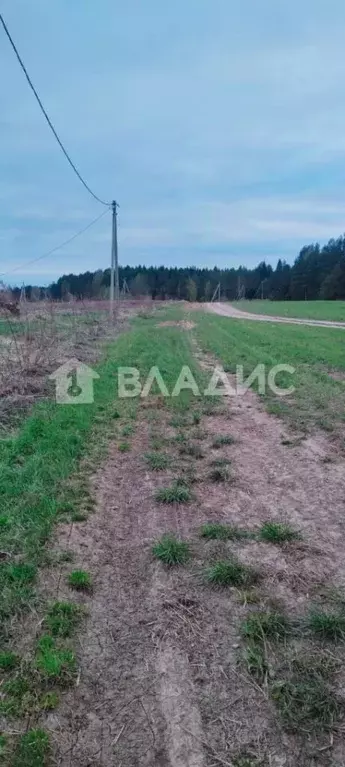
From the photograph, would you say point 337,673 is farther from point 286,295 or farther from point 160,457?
point 286,295

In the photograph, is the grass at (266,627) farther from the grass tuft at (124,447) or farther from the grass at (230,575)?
the grass tuft at (124,447)

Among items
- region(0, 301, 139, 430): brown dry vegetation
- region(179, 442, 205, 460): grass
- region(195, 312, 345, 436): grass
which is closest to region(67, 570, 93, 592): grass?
region(179, 442, 205, 460): grass

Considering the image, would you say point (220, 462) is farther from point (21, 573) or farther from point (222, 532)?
point (21, 573)

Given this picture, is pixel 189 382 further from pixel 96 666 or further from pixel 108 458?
pixel 96 666

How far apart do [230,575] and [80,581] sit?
95 centimetres

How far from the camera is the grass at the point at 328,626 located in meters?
2.44

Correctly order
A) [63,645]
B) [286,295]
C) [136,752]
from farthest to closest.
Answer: [286,295] → [63,645] → [136,752]

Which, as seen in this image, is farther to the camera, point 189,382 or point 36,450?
point 189,382

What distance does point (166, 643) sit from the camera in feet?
7.99

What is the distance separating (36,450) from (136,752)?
141 inches

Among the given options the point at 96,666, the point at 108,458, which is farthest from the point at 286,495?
the point at 96,666

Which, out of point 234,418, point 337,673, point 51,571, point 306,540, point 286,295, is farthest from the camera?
point 286,295

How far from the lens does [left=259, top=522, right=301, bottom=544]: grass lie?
11.1 ft

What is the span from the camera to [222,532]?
11.4 feet
